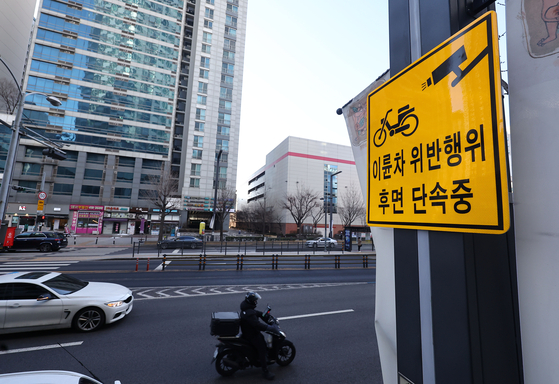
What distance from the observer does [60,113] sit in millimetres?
42031

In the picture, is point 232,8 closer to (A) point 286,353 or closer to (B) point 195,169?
(B) point 195,169

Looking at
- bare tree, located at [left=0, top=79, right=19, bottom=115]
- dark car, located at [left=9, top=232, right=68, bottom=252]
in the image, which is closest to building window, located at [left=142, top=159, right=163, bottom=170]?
bare tree, located at [left=0, top=79, right=19, bottom=115]

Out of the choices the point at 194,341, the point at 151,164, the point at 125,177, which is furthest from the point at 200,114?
the point at 194,341

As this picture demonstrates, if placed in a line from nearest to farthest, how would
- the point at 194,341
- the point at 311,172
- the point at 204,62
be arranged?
the point at 194,341
the point at 204,62
the point at 311,172

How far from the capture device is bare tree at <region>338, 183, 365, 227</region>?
51.4 m

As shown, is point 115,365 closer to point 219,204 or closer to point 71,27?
point 219,204

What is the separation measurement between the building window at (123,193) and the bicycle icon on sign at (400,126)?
5025cm

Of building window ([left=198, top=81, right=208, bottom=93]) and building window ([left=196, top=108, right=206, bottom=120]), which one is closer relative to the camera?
building window ([left=196, top=108, right=206, bottom=120])

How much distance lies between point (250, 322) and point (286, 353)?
4.17ft

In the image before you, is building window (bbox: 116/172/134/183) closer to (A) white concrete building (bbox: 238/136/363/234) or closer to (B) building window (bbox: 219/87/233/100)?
(B) building window (bbox: 219/87/233/100)

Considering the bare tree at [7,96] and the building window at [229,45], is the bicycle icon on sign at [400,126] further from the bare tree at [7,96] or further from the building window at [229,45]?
the building window at [229,45]

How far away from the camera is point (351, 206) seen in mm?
53781

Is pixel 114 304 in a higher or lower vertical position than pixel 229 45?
lower

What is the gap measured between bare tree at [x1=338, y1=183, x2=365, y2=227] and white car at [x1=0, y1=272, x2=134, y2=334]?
4470 centimetres
